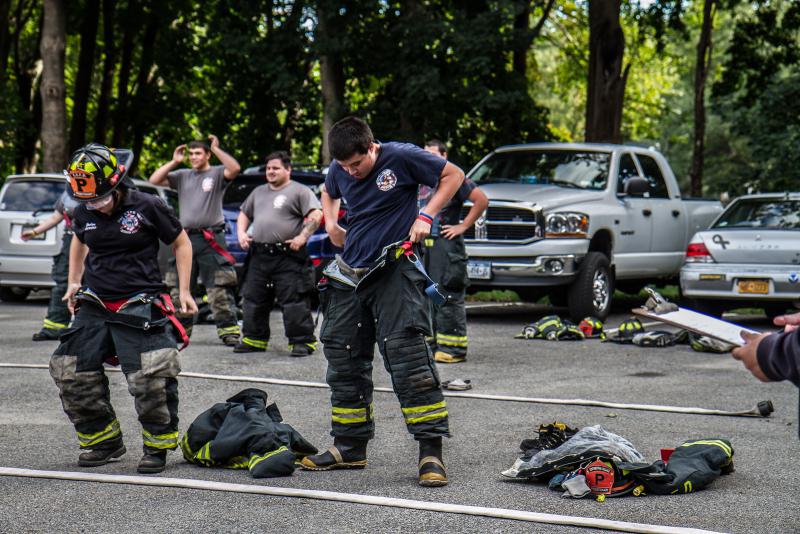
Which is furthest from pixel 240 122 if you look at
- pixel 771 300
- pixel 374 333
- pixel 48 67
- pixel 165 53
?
pixel 374 333

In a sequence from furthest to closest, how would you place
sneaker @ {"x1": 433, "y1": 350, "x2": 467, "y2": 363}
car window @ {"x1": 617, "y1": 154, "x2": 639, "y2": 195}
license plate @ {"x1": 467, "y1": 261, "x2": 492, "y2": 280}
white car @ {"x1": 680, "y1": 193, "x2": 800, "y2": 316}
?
car window @ {"x1": 617, "y1": 154, "x2": 639, "y2": 195}, license plate @ {"x1": 467, "y1": 261, "x2": 492, "y2": 280}, white car @ {"x1": 680, "y1": 193, "x2": 800, "y2": 316}, sneaker @ {"x1": 433, "y1": 350, "x2": 467, "y2": 363}

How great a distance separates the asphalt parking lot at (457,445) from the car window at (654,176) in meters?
4.23

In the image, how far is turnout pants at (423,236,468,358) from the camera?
10328 millimetres

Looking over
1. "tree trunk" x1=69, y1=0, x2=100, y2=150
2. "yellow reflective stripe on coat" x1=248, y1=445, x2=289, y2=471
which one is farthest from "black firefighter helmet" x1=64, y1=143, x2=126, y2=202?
"tree trunk" x1=69, y1=0, x2=100, y2=150

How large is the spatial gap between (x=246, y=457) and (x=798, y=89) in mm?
14439

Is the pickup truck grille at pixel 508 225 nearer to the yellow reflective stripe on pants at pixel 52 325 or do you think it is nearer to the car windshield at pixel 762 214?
the car windshield at pixel 762 214

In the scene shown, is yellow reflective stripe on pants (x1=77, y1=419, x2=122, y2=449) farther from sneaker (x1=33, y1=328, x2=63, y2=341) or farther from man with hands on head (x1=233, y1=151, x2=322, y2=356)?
sneaker (x1=33, y1=328, x2=63, y2=341)

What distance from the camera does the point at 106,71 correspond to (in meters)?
29.4

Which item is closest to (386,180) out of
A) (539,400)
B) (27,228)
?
(539,400)

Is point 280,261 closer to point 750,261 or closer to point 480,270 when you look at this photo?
point 480,270

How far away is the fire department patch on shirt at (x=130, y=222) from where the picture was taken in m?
6.37

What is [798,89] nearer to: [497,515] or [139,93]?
[497,515]

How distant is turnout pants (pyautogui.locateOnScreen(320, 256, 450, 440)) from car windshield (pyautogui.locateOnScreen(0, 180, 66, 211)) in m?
10.2

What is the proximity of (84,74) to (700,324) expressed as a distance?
25.9m
